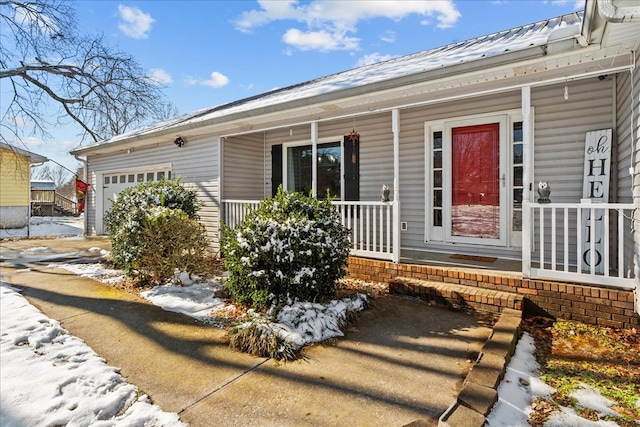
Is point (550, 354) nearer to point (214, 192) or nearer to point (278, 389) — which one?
point (278, 389)

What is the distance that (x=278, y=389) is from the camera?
249 cm

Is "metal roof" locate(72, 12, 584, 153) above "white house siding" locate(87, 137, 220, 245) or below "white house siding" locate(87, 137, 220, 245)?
above

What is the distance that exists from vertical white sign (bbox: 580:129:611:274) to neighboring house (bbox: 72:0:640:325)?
0.05 feet

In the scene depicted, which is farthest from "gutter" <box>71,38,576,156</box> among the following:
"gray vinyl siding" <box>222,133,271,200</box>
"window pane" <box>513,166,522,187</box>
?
"window pane" <box>513,166,522,187</box>

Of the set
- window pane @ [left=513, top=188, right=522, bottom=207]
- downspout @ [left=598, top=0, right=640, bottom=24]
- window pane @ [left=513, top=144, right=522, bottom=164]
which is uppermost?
downspout @ [left=598, top=0, right=640, bottom=24]

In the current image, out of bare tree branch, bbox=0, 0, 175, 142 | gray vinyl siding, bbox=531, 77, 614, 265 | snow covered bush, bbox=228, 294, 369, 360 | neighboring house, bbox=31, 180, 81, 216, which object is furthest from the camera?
neighboring house, bbox=31, 180, 81, 216

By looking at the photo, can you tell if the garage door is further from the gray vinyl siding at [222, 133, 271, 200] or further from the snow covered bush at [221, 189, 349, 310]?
the snow covered bush at [221, 189, 349, 310]

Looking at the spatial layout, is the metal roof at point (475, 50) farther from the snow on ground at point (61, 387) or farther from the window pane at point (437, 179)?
the snow on ground at point (61, 387)

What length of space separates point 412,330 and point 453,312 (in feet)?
2.58

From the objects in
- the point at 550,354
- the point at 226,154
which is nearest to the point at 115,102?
the point at 226,154

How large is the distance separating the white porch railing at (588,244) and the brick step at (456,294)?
1.53ft

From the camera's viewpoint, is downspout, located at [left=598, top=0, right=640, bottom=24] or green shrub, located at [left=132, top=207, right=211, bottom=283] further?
green shrub, located at [left=132, top=207, right=211, bottom=283]

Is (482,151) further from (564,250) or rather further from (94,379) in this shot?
(94,379)

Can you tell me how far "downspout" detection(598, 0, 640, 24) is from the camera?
93.7 inches
